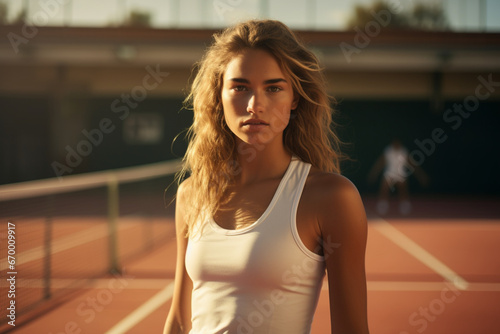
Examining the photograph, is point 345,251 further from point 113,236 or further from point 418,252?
point 418,252

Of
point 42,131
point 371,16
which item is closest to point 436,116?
point 371,16

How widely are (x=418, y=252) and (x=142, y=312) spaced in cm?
517

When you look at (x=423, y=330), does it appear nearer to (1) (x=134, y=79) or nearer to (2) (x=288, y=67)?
(2) (x=288, y=67)

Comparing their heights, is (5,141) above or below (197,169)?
below

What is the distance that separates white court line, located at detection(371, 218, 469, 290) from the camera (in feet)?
23.2

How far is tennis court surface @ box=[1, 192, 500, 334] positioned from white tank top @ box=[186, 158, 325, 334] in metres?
3.75

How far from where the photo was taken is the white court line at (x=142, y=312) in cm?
516

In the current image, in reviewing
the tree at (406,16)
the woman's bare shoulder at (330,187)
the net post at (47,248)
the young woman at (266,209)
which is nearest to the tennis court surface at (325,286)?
the net post at (47,248)

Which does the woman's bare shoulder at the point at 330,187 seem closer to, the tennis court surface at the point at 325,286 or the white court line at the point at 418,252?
the tennis court surface at the point at 325,286

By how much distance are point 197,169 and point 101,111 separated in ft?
60.7

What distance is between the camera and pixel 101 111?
1953 cm

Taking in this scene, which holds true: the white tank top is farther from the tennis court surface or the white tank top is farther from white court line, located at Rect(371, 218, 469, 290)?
white court line, located at Rect(371, 218, 469, 290)

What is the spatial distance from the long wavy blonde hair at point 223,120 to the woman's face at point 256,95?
0.12 ft

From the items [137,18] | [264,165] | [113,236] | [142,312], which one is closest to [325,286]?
[142,312]
